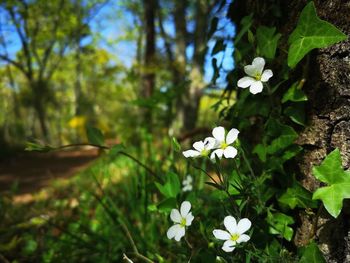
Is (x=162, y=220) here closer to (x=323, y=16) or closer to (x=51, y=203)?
(x=323, y=16)

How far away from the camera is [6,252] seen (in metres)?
1.73

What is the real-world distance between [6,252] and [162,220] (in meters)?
0.87

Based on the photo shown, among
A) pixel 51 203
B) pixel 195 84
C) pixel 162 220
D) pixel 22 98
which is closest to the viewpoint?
pixel 162 220

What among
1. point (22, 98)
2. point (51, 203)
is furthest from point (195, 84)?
point (22, 98)

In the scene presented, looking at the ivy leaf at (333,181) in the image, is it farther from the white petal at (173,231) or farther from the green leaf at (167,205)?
the green leaf at (167,205)

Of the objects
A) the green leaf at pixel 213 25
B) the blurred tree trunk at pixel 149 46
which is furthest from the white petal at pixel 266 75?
the blurred tree trunk at pixel 149 46

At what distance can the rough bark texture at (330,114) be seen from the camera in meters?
0.87

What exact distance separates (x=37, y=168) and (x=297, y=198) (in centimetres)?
701

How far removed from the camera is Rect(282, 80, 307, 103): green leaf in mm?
919

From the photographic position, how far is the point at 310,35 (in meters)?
0.82

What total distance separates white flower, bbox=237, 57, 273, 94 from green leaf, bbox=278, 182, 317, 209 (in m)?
0.34

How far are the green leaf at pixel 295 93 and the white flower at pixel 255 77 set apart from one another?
17cm

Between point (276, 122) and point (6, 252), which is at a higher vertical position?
point (276, 122)

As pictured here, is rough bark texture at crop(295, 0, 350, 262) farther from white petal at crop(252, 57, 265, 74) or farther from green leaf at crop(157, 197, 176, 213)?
green leaf at crop(157, 197, 176, 213)
